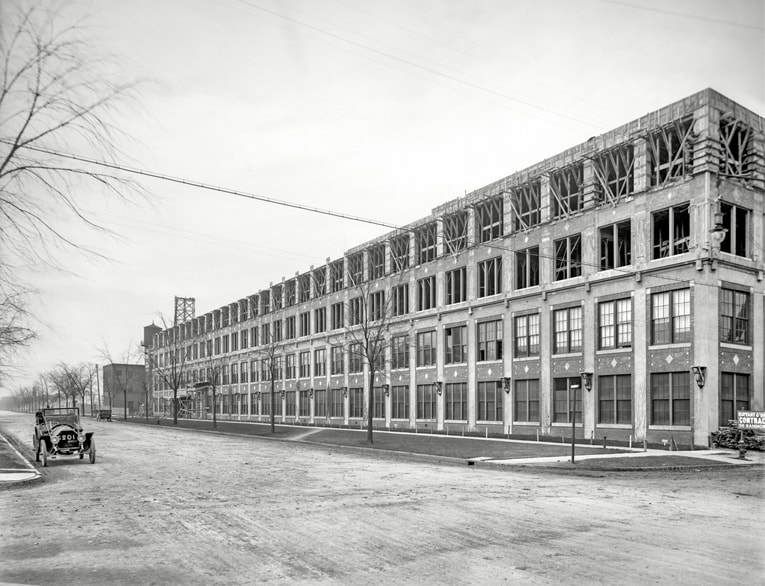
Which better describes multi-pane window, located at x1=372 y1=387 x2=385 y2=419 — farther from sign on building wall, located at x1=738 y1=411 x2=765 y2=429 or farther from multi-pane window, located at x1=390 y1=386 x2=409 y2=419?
sign on building wall, located at x1=738 y1=411 x2=765 y2=429

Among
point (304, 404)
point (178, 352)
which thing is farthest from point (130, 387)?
point (304, 404)

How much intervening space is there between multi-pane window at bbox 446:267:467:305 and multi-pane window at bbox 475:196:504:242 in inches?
123

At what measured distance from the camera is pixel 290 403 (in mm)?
75125

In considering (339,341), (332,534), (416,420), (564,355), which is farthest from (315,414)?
(332,534)

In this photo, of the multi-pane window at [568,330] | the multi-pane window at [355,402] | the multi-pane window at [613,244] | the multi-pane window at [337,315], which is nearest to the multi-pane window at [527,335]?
the multi-pane window at [568,330]

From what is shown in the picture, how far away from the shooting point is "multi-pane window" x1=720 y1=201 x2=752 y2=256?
33.3 metres

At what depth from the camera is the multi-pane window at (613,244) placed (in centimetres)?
3664

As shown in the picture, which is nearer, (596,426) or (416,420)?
(596,426)

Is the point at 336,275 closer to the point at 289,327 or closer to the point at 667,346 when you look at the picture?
the point at 289,327

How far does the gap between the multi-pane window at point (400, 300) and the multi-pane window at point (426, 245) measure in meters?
2.95

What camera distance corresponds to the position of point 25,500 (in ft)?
50.4

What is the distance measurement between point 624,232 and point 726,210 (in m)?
5.35

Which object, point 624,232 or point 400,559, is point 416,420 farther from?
point 400,559

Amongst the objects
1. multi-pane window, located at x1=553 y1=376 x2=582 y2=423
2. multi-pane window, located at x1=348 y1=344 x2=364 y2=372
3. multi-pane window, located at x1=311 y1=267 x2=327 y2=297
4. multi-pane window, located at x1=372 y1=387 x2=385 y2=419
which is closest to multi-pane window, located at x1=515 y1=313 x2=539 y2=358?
multi-pane window, located at x1=553 y1=376 x2=582 y2=423
